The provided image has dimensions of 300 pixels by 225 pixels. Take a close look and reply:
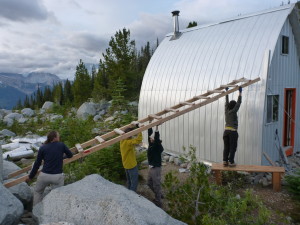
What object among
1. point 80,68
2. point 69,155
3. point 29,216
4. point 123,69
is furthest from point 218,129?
point 80,68

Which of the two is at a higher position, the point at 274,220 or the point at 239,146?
the point at 239,146

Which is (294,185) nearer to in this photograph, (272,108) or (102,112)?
(272,108)

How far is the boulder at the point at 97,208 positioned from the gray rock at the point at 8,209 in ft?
1.08

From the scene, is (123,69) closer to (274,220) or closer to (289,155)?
(289,155)

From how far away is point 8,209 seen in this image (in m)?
4.81

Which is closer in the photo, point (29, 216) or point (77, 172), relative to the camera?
point (29, 216)

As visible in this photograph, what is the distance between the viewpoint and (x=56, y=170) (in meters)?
5.57

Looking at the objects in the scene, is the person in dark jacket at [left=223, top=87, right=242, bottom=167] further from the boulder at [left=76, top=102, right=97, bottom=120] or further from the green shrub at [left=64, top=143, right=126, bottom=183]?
the boulder at [left=76, top=102, right=97, bottom=120]

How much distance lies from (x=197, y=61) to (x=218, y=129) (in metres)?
3.02

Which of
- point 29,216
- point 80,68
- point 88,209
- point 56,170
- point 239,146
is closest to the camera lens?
point 88,209

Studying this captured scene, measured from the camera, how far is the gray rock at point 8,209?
4.70 meters

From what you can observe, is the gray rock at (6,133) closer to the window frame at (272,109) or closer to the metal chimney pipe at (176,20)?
the metal chimney pipe at (176,20)

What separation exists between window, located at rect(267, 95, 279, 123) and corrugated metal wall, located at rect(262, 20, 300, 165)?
14 centimetres

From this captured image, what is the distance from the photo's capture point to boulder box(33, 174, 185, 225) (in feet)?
14.0
